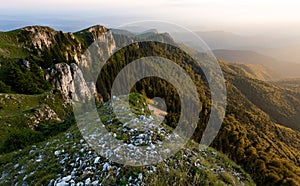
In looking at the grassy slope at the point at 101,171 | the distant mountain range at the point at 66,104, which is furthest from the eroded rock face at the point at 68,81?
the grassy slope at the point at 101,171

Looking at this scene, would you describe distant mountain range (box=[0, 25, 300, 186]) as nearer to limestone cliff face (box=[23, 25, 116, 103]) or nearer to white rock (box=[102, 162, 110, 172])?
white rock (box=[102, 162, 110, 172])

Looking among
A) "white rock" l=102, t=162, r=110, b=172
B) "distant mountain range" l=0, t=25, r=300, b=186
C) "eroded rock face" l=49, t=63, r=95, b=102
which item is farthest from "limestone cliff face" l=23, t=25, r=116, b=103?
"white rock" l=102, t=162, r=110, b=172

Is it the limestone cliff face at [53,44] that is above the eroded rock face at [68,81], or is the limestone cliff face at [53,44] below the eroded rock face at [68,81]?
above

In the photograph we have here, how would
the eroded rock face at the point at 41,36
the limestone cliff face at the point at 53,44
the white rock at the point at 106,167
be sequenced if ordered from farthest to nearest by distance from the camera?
the eroded rock face at the point at 41,36 < the limestone cliff face at the point at 53,44 < the white rock at the point at 106,167

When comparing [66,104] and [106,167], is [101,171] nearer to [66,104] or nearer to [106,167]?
[106,167]

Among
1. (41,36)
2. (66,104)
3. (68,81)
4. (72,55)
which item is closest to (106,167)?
(66,104)

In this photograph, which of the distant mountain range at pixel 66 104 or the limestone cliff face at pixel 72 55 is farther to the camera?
the limestone cliff face at pixel 72 55

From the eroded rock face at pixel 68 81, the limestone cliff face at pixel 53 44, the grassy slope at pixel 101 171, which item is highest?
the grassy slope at pixel 101 171

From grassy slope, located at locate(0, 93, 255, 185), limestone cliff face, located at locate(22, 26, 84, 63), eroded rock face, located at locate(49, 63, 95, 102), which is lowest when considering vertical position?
eroded rock face, located at locate(49, 63, 95, 102)

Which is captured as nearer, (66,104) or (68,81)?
(66,104)

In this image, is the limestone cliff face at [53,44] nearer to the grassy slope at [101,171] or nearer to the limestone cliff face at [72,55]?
the limestone cliff face at [72,55]

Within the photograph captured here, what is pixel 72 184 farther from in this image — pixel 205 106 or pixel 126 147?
pixel 205 106

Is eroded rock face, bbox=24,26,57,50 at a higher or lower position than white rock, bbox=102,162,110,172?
lower

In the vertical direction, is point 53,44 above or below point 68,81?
above
